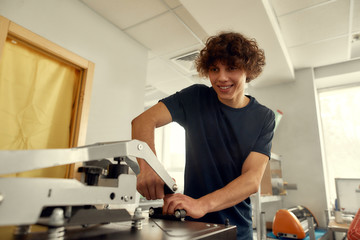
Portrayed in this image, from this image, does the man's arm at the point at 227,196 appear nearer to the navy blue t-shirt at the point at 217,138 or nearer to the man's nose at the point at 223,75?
the navy blue t-shirt at the point at 217,138

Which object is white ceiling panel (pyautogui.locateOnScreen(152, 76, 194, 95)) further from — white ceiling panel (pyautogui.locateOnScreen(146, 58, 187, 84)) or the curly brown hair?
the curly brown hair

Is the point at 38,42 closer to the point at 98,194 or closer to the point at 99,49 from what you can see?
the point at 99,49

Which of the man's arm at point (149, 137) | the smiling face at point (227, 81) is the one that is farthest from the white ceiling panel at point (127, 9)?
the man's arm at point (149, 137)

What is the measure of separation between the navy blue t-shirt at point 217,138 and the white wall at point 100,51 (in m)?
1.43

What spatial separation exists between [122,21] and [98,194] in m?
2.45

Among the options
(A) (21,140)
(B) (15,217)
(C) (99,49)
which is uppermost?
(C) (99,49)

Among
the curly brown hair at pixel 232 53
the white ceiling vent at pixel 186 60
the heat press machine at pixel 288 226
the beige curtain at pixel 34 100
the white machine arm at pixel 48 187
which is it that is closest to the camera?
the white machine arm at pixel 48 187

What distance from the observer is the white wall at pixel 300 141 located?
3.04 metres

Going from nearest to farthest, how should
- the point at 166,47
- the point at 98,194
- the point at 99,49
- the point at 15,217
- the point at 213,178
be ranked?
the point at 15,217 < the point at 98,194 < the point at 213,178 < the point at 99,49 < the point at 166,47

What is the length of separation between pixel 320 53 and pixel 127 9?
2411 millimetres

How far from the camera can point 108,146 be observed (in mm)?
523

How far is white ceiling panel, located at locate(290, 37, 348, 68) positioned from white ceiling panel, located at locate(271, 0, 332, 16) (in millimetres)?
719

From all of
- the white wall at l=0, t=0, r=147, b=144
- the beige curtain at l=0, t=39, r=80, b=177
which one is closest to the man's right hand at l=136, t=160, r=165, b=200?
the beige curtain at l=0, t=39, r=80, b=177

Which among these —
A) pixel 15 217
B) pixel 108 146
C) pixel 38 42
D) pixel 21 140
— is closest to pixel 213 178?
pixel 108 146
